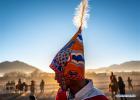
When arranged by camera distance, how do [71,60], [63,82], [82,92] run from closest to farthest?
[82,92] < [63,82] < [71,60]

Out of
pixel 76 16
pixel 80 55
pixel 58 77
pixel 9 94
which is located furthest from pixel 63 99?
pixel 9 94

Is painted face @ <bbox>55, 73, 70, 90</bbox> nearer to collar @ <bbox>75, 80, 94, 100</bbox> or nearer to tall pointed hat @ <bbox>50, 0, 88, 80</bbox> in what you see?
tall pointed hat @ <bbox>50, 0, 88, 80</bbox>

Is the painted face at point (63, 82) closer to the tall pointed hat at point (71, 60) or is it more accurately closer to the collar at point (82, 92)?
the tall pointed hat at point (71, 60)

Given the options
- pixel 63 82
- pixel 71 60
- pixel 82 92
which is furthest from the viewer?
pixel 71 60

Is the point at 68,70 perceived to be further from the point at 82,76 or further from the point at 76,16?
the point at 76,16

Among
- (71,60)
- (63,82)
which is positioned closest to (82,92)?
(63,82)

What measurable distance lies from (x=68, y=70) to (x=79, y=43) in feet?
1.19

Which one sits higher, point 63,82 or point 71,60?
point 71,60

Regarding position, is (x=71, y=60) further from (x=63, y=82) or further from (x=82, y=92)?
(x=82, y=92)

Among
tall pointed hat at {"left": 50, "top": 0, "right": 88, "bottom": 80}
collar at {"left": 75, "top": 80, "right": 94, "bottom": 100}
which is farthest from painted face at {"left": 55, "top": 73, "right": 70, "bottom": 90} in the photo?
collar at {"left": 75, "top": 80, "right": 94, "bottom": 100}

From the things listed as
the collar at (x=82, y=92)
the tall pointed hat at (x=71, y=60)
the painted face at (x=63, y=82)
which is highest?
the tall pointed hat at (x=71, y=60)

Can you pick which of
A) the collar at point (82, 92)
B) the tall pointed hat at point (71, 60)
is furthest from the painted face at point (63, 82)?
the collar at point (82, 92)

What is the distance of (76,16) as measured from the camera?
365 cm

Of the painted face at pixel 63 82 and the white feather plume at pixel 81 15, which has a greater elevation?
the white feather plume at pixel 81 15
